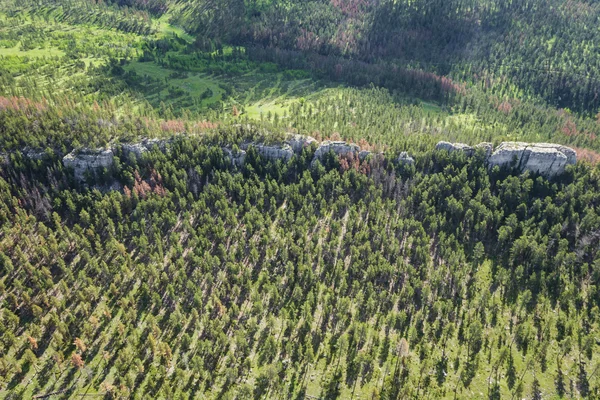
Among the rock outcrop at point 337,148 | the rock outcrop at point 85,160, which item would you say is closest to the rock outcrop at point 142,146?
the rock outcrop at point 85,160

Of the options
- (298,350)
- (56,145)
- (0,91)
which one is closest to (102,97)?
(0,91)

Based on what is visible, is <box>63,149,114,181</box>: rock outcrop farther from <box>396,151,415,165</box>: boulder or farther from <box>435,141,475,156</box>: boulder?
<box>435,141,475,156</box>: boulder

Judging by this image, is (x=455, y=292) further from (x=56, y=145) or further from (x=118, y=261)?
(x=56, y=145)

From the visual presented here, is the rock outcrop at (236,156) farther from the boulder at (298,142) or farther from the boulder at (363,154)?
the boulder at (363,154)

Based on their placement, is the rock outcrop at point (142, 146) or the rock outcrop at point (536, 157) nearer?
the rock outcrop at point (142, 146)

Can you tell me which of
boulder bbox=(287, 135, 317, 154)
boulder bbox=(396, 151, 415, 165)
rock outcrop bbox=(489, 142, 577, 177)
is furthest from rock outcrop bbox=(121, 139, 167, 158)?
rock outcrop bbox=(489, 142, 577, 177)

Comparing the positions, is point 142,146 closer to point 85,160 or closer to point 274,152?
point 85,160
